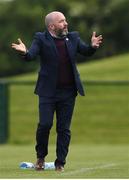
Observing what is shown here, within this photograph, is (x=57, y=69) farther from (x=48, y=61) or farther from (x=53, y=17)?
(x=53, y=17)

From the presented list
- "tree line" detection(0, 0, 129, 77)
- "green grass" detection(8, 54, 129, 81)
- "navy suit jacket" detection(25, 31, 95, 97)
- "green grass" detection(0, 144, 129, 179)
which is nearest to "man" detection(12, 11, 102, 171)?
"navy suit jacket" detection(25, 31, 95, 97)

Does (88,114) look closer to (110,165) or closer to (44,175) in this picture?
(110,165)

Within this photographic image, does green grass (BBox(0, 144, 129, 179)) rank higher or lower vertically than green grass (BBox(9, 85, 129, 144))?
higher

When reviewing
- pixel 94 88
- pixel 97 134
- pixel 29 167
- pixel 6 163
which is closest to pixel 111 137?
pixel 97 134

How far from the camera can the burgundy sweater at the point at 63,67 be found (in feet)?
39.7

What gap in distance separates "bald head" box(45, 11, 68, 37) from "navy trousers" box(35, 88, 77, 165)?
0.75 m

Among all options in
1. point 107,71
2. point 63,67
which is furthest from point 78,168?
point 107,71

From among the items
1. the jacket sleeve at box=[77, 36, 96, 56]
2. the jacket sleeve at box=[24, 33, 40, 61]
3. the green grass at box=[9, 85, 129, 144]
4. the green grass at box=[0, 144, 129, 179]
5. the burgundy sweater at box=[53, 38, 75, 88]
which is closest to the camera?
the green grass at box=[0, 144, 129, 179]

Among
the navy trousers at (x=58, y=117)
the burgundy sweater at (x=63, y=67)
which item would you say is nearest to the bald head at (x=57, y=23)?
the burgundy sweater at (x=63, y=67)

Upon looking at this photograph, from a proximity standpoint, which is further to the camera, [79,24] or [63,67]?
[79,24]

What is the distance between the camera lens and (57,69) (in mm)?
12078

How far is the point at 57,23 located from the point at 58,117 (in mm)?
1243

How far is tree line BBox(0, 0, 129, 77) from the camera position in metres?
80.4

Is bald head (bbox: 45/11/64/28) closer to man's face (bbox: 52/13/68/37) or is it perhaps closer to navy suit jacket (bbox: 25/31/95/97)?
man's face (bbox: 52/13/68/37)
